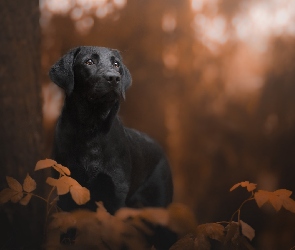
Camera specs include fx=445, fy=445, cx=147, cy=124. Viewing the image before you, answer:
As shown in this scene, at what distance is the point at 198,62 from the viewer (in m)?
5.74

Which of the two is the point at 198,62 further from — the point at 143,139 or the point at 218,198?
the point at 143,139

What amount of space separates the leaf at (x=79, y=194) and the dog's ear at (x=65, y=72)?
109cm

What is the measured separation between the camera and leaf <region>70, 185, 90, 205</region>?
7.03ft

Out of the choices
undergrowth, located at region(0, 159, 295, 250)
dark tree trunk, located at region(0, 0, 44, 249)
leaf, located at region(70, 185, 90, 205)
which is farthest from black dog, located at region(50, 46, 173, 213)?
leaf, located at region(70, 185, 90, 205)

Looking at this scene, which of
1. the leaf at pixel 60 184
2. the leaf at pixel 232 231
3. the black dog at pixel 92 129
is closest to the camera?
the leaf at pixel 60 184

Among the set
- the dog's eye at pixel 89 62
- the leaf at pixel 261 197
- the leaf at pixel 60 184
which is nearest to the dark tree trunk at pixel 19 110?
the dog's eye at pixel 89 62

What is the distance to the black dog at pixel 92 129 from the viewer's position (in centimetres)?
309

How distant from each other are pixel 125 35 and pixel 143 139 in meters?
1.84

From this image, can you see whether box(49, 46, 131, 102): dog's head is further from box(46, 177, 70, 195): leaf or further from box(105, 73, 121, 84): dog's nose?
box(46, 177, 70, 195): leaf

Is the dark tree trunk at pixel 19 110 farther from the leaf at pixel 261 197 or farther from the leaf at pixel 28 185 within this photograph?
the leaf at pixel 261 197

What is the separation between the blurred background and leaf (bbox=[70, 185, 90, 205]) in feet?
9.71

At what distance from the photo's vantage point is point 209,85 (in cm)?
580

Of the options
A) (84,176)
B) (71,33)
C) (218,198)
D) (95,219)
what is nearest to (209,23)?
(71,33)

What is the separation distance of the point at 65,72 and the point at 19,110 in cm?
59
